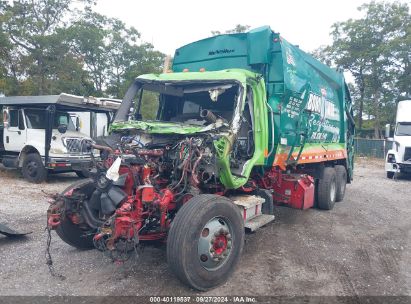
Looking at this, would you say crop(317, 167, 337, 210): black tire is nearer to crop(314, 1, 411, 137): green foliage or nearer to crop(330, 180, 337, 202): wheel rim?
crop(330, 180, 337, 202): wheel rim

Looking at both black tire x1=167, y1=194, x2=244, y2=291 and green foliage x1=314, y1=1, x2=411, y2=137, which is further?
green foliage x1=314, y1=1, x2=411, y2=137

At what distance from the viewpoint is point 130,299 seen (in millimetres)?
3852

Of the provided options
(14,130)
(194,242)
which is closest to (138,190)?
(194,242)

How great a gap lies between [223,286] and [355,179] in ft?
36.9

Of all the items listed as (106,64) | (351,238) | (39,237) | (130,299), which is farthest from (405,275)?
(106,64)

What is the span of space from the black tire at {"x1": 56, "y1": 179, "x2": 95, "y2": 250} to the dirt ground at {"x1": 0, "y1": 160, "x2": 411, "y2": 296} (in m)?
0.17

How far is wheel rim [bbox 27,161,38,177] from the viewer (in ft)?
35.9

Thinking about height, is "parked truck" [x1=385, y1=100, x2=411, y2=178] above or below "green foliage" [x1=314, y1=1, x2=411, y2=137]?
below

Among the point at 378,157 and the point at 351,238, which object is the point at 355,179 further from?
the point at 378,157

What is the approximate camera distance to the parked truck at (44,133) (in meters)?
10.7

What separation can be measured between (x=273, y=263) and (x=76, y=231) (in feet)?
8.63

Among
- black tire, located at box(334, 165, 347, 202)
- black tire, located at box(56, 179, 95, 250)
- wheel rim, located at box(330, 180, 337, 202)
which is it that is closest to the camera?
black tire, located at box(56, 179, 95, 250)

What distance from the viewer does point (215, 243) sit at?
4160mm

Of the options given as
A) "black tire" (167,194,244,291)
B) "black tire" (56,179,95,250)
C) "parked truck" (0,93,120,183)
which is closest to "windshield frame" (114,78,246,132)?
"black tire" (56,179,95,250)
